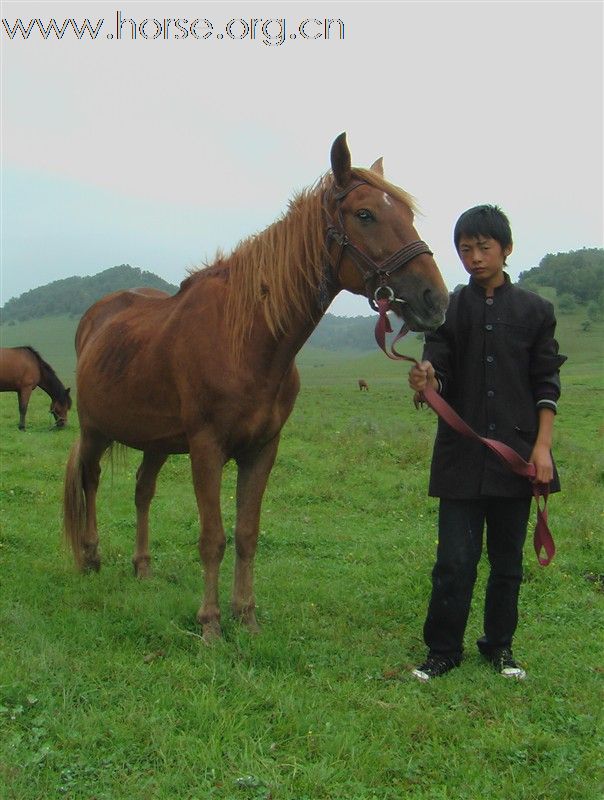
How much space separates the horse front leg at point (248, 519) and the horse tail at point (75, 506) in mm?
1720

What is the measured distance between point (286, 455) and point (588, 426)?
33.7 feet

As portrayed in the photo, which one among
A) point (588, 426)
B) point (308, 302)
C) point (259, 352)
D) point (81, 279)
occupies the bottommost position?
point (588, 426)

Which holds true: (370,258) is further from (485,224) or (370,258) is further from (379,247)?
(485,224)

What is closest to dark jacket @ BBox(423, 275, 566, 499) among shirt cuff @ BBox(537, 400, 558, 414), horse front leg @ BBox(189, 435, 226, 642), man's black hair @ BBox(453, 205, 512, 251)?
shirt cuff @ BBox(537, 400, 558, 414)

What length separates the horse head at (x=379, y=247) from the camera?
3572 mm

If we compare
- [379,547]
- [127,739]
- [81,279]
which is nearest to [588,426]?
[379,547]

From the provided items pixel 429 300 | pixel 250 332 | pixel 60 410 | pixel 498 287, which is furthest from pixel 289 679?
pixel 60 410

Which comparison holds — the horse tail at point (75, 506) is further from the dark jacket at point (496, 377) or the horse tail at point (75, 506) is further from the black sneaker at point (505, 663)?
the black sneaker at point (505, 663)

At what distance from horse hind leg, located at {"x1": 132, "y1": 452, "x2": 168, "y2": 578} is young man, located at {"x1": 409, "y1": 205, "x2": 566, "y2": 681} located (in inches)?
101

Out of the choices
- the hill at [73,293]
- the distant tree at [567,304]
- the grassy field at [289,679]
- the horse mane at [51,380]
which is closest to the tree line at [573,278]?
the distant tree at [567,304]

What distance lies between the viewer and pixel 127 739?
10.1 ft

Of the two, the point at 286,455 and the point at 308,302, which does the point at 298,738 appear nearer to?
the point at 308,302

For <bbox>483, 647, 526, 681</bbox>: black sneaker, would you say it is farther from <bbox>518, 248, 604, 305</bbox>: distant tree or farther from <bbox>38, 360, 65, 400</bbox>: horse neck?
<bbox>518, 248, 604, 305</bbox>: distant tree

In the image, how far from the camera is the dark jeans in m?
3.90
